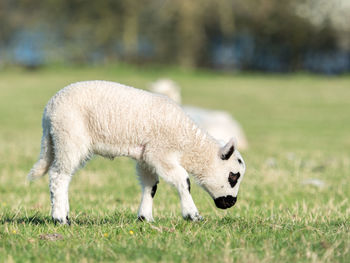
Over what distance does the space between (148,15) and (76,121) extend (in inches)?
1767

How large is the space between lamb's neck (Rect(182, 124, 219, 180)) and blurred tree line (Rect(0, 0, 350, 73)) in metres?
40.5

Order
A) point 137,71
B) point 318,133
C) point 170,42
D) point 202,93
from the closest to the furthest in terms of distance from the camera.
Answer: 1. point 318,133
2. point 202,93
3. point 137,71
4. point 170,42

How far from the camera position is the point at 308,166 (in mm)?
11195

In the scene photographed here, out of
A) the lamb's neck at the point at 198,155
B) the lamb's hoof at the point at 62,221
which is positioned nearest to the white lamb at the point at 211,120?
the lamb's neck at the point at 198,155

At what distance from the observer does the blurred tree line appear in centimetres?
4684

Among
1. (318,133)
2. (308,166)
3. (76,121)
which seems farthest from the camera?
(318,133)

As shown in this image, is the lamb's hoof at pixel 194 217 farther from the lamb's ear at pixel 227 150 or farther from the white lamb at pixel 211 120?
the white lamb at pixel 211 120

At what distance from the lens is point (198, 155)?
5379 mm

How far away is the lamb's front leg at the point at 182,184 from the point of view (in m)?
5.13

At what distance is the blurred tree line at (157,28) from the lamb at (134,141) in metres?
40.5

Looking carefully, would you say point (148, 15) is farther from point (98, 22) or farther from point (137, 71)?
point (137, 71)

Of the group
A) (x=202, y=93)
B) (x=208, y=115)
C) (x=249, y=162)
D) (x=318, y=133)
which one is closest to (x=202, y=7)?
(x=202, y=93)

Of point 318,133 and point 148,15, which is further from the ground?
point 148,15

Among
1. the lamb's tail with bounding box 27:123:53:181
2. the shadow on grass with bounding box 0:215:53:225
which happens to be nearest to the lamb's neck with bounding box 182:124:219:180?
the lamb's tail with bounding box 27:123:53:181
